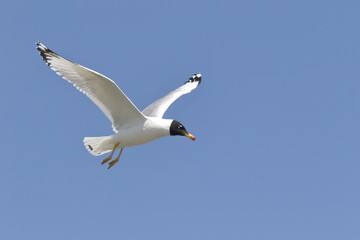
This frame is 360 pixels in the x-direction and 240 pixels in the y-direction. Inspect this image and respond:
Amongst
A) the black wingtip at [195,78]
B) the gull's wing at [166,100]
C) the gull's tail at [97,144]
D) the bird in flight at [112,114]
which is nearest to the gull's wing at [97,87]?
the bird in flight at [112,114]

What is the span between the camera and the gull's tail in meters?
12.5

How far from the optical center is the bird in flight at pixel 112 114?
11.7 metres

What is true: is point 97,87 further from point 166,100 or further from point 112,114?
point 166,100

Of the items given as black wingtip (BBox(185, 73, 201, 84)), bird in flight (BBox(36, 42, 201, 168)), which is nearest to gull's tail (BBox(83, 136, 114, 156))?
bird in flight (BBox(36, 42, 201, 168))

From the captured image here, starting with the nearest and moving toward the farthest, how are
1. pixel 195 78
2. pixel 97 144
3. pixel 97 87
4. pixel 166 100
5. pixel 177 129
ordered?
1. pixel 97 87
2. pixel 177 129
3. pixel 97 144
4. pixel 166 100
5. pixel 195 78

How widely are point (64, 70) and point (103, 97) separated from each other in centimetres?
85

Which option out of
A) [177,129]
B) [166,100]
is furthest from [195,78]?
[177,129]

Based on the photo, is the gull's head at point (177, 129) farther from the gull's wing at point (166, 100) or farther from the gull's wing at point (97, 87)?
the gull's wing at point (166, 100)

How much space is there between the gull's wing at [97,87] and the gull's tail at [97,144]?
0.49 metres

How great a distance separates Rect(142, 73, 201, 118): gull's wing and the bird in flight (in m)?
0.61

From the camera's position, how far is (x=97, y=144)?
495 inches

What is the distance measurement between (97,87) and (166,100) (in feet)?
9.24

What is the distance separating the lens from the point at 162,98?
14.8 meters

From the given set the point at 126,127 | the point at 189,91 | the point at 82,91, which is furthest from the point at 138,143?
the point at 189,91
